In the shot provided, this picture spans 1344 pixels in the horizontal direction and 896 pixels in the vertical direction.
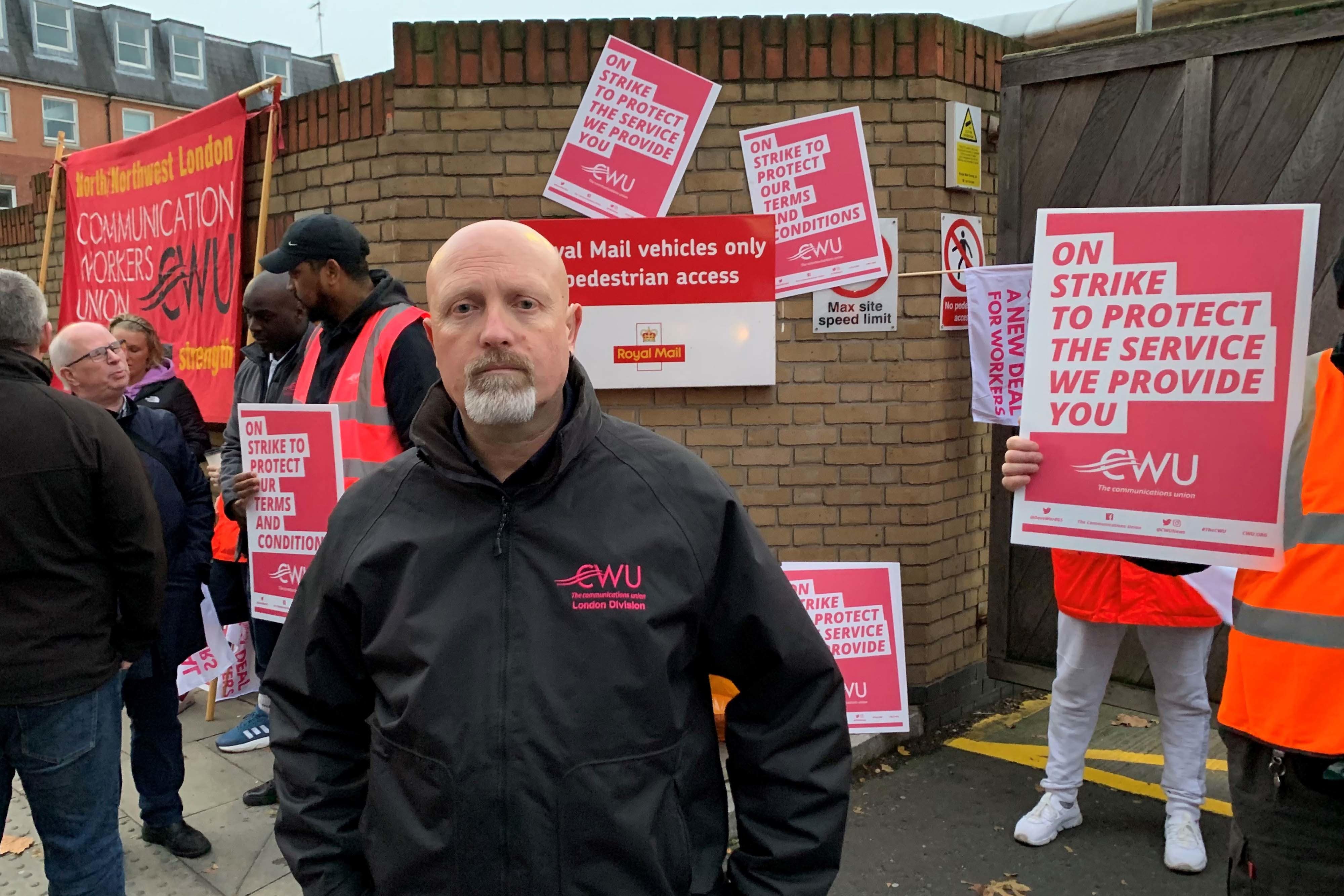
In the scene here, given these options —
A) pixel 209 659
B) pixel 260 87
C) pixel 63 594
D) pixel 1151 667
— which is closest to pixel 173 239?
pixel 260 87

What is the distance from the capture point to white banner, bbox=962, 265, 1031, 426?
431 centimetres

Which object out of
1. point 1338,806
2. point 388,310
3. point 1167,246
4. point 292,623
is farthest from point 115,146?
point 1338,806

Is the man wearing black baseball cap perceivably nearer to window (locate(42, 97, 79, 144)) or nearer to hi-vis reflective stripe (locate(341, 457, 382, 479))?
hi-vis reflective stripe (locate(341, 457, 382, 479))

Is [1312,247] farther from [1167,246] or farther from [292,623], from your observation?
[292,623]

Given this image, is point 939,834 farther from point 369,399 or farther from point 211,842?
point 211,842

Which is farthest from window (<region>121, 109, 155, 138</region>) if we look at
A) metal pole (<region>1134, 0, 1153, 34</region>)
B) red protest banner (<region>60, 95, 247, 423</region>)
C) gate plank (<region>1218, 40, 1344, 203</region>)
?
gate plank (<region>1218, 40, 1344, 203</region>)

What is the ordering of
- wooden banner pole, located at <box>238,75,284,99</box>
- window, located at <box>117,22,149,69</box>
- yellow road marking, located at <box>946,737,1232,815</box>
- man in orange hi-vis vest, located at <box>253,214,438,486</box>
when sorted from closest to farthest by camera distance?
man in orange hi-vis vest, located at <box>253,214,438,486</box> < yellow road marking, located at <box>946,737,1232,815</box> < wooden banner pole, located at <box>238,75,284,99</box> < window, located at <box>117,22,149,69</box>

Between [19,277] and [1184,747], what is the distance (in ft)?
13.3

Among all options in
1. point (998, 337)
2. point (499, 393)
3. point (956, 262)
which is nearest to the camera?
point (499, 393)

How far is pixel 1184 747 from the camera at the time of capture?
3.60 meters

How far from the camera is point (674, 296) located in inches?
179

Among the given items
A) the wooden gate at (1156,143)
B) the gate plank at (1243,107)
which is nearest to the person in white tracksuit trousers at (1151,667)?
the wooden gate at (1156,143)

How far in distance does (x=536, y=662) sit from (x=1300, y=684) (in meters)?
1.47

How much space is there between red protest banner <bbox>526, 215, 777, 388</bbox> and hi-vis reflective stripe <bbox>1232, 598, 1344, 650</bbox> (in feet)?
9.05
